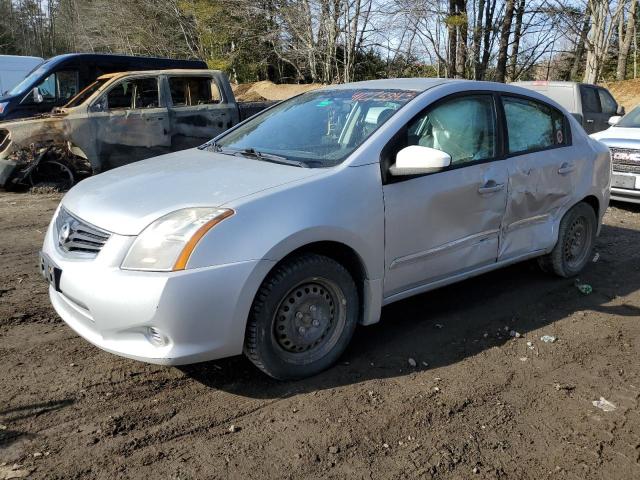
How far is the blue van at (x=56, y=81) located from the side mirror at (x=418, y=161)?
9.10m

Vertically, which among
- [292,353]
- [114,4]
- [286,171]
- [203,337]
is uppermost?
[114,4]

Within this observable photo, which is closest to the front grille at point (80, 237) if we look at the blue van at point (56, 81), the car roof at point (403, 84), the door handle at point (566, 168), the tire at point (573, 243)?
the car roof at point (403, 84)

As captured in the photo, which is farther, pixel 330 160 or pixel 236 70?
pixel 236 70

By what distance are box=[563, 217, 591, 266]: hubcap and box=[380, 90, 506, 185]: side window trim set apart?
129 cm

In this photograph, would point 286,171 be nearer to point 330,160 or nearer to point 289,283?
point 330,160

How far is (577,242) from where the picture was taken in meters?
5.22

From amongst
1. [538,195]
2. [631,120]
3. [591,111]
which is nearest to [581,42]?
[591,111]

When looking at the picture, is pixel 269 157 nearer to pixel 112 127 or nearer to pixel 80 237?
pixel 80 237

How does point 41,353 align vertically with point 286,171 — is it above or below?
below

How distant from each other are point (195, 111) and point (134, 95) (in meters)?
1.07

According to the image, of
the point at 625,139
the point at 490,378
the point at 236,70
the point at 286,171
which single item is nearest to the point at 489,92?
the point at 286,171

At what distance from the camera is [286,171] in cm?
342

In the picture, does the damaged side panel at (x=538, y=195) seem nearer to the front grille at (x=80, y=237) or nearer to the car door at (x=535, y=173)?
the car door at (x=535, y=173)

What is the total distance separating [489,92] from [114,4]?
119ft
